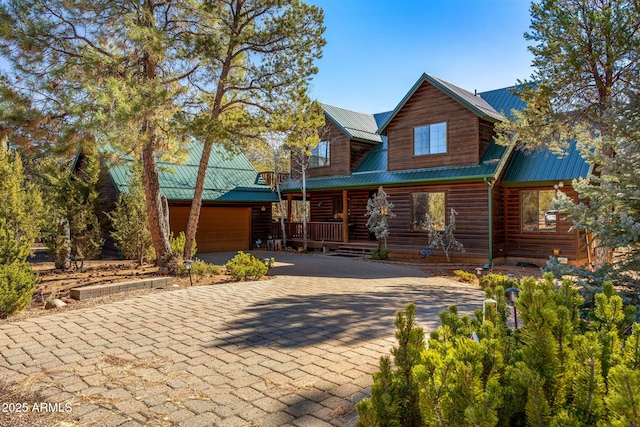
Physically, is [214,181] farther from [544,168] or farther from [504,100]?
[544,168]

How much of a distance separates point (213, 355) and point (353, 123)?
16631 mm

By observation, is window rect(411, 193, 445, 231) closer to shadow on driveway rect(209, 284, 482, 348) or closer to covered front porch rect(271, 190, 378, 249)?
covered front porch rect(271, 190, 378, 249)

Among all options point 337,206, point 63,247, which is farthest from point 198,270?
point 337,206

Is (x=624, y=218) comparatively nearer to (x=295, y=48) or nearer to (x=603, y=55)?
(x=603, y=55)

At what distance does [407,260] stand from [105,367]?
1260cm

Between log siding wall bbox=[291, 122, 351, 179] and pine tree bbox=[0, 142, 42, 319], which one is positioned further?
log siding wall bbox=[291, 122, 351, 179]

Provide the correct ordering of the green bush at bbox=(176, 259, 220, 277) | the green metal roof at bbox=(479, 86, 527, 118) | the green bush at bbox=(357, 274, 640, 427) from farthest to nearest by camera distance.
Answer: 1. the green metal roof at bbox=(479, 86, 527, 118)
2. the green bush at bbox=(176, 259, 220, 277)
3. the green bush at bbox=(357, 274, 640, 427)

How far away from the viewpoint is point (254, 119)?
1105 cm

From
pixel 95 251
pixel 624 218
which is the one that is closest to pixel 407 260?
pixel 95 251

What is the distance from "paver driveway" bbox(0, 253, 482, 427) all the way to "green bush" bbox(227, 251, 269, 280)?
1614mm

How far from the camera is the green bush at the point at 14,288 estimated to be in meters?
6.20

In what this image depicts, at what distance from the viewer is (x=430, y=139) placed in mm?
15602

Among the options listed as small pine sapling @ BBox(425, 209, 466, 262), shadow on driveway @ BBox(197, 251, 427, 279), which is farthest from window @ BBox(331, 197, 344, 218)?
small pine sapling @ BBox(425, 209, 466, 262)

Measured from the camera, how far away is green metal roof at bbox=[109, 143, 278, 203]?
16.5m
